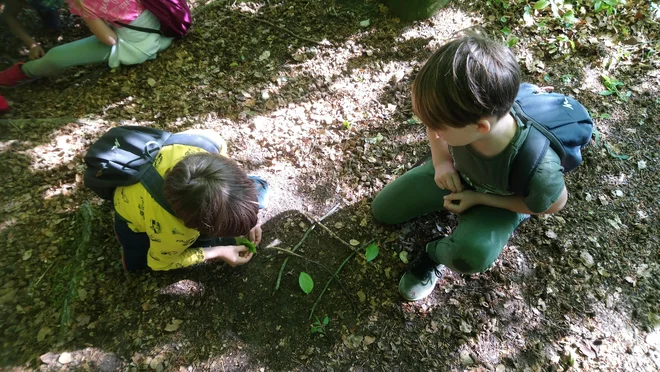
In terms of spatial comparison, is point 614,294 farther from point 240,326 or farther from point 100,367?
point 100,367

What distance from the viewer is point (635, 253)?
109 inches

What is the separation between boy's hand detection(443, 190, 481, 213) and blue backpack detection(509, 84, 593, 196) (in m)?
0.25

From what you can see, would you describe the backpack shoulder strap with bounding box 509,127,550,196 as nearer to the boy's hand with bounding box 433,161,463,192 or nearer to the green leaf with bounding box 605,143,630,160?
the boy's hand with bounding box 433,161,463,192

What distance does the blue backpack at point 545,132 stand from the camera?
5.89 ft

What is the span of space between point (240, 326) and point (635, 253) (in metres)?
2.88

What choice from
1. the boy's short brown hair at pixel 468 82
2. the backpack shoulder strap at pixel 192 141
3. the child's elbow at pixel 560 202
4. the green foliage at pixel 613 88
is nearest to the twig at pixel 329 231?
the backpack shoulder strap at pixel 192 141

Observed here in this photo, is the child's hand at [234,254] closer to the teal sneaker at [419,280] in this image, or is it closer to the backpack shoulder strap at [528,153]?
the teal sneaker at [419,280]

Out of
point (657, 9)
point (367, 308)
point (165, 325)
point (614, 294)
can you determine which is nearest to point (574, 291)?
point (614, 294)

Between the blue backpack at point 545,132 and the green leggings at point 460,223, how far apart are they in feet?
1.07

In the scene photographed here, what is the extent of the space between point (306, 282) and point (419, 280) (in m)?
0.77

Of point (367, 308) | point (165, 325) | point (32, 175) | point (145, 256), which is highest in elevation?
point (32, 175)

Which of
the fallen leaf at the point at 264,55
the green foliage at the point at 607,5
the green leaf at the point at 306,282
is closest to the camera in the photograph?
the green leaf at the point at 306,282

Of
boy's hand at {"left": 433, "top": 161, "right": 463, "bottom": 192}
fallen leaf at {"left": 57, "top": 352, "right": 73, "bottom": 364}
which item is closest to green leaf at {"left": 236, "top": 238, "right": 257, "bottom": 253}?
fallen leaf at {"left": 57, "top": 352, "right": 73, "bottom": 364}

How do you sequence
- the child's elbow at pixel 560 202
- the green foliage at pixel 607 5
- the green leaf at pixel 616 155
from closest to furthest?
the child's elbow at pixel 560 202 < the green leaf at pixel 616 155 < the green foliage at pixel 607 5
